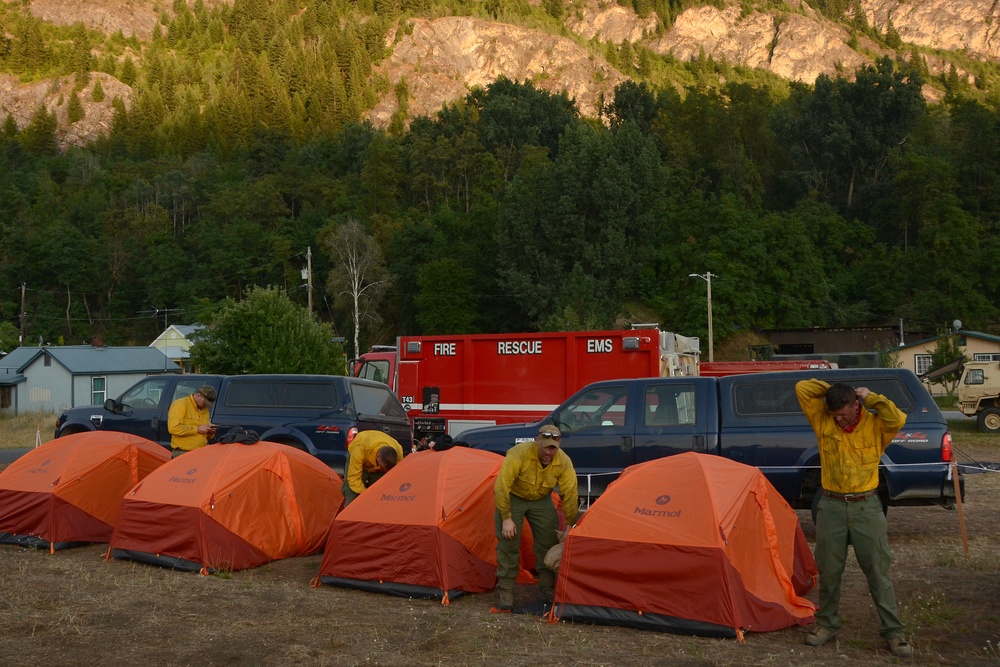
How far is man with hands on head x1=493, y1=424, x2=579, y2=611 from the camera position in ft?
25.2

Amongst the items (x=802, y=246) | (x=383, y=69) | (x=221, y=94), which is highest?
(x=383, y=69)

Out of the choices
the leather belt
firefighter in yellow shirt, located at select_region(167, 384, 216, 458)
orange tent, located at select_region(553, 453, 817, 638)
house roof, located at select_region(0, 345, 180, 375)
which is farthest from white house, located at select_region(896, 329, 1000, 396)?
the leather belt

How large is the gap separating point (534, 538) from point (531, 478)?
1.99 ft

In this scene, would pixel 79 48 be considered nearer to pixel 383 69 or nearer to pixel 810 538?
pixel 383 69

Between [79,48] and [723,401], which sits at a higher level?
[79,48]

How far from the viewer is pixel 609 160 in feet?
189

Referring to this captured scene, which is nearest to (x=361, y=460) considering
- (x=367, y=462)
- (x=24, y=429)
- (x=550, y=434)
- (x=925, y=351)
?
(x=367, y=462)

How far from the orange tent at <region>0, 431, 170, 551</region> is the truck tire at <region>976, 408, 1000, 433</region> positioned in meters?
22.0

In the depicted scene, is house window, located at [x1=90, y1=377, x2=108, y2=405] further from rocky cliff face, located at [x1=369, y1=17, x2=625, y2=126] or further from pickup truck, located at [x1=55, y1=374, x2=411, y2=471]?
rocky cliff face, located at [x1=369, y1=17, x2=625, y2=126]

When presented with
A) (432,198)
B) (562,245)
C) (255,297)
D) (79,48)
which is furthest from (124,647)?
(79,48)

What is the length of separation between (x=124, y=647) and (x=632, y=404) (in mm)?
6264

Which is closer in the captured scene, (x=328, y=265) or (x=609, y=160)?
(x=609, y=160)

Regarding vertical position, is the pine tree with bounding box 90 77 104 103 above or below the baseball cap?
above

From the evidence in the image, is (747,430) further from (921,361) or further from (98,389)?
(98,389)
